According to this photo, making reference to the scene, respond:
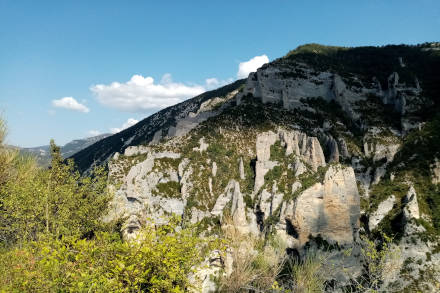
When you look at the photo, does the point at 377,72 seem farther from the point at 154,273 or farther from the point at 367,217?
the point at 154,273

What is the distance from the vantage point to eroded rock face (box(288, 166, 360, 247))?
210 ft

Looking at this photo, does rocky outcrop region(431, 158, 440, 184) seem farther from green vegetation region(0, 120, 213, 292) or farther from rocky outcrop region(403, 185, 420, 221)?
green vegetation region(0, 120, 213, 292)

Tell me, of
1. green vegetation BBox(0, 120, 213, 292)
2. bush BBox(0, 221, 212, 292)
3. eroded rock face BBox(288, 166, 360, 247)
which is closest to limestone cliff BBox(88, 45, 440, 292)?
eroded rock face BBox(288, 166, 360, 247)

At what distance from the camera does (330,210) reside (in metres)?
65.9

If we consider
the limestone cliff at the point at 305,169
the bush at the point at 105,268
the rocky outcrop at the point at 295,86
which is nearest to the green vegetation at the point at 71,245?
the bush at the point at 105,268

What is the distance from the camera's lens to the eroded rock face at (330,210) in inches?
2518

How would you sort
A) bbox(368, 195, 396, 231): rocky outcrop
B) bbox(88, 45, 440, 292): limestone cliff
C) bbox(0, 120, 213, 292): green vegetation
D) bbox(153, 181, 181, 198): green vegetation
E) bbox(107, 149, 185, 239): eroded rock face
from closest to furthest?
1. bbox(0, 120, 213, 292): green vegetation
2. bbox(107, 149, 185, 239): eroded rock face
3. bbox(88, 45, 440, 292): limestone cliff
4. bbox(153, 181, 181, 198): green vegetation
5. bbox(368, 195, 396, 231): rocky outcrop

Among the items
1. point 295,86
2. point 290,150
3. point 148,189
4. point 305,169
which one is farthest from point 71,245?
point 295,86

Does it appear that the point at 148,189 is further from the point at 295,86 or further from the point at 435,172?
the point at 435,172

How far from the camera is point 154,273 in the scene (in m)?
11.4

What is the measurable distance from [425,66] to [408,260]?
A: 11677 cm

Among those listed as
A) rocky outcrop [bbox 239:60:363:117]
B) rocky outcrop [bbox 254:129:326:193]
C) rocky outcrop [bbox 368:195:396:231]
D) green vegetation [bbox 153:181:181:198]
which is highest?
rocky outcrop [bbox 239:60:363:117]

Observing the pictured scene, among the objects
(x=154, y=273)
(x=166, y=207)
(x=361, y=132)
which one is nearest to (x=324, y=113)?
(x=361, y=132)

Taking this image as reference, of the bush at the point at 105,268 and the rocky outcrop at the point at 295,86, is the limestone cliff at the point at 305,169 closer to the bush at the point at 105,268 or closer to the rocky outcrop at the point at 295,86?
the rocky outcrop at the point at 295,86
